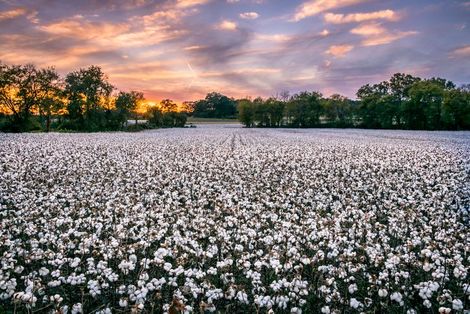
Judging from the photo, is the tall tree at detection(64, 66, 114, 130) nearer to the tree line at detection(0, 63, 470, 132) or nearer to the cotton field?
the tree line at detection(0, 63, 470, 132)

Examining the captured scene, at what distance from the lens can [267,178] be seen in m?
15.6

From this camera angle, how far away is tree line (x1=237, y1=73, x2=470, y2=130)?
280ft

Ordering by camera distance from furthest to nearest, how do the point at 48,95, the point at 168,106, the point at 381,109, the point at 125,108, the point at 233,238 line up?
the point at 168,106, the point at 381,109, the point at 125,108, the point at 48,95, the point at 233,238

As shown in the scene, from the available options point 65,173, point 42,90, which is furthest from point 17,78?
point 65,173

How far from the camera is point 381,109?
321 feet

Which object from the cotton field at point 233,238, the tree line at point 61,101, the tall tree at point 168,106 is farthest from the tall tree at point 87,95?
the cotton field at point 233,238

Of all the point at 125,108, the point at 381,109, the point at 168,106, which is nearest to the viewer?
the point at 125,108

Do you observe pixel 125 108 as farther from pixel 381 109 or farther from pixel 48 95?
pixel 381 109

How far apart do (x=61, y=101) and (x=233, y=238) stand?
77747 millimetres

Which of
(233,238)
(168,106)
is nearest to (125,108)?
(168,106)

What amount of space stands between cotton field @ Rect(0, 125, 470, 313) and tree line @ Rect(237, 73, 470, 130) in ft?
257

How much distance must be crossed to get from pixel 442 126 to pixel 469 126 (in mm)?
5645

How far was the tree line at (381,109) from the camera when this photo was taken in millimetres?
85431

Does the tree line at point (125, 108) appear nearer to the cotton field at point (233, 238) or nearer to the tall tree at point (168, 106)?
the tall tree at point (168, 106)
